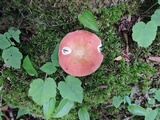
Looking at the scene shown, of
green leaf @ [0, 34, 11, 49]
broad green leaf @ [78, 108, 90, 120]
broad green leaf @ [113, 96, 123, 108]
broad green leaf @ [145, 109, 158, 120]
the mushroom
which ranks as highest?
green leaf @ [0, 34, 11, 49]

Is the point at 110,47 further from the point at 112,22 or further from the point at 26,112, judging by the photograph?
the point at 26,112

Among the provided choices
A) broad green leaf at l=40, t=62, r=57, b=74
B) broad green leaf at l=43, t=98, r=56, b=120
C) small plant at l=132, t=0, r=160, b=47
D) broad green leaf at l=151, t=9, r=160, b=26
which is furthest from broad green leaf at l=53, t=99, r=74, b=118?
broad green leaf at l=151, t=9, r=160, b=26

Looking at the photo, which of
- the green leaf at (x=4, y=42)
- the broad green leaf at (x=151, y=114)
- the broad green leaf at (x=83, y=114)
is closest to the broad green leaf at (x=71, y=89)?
the broad green leaf at (x=83, y=114)

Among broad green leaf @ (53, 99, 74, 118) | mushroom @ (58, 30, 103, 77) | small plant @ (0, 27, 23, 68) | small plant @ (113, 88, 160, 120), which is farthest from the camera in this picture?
small plant @ (113, 88, 160, 120)

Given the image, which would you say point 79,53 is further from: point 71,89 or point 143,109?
point 143,109

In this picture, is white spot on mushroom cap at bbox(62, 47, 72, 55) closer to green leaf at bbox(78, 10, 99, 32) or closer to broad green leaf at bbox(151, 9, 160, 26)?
green leaf at bbox(78, 10, 99, 32)
